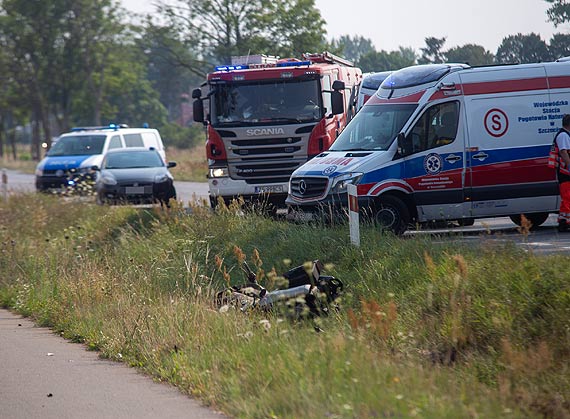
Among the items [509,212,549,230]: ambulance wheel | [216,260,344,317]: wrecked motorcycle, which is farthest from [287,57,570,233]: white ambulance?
[216,260,344,317]: wrecked motorcycle

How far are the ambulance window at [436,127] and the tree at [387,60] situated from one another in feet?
35.8

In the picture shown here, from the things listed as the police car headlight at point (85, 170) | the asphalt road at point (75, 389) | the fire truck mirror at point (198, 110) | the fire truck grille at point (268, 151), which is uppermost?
the fire truck mirror at point (198, 110)

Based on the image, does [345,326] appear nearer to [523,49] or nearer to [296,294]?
[296,294]

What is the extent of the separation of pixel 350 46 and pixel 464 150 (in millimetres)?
28456

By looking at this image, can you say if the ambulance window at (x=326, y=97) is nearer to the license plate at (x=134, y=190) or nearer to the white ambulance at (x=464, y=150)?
the white ambulance at (x=464, y=150)

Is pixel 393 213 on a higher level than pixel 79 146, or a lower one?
lower

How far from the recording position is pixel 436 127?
15.1 metres

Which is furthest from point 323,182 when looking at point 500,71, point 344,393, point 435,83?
point 344,393

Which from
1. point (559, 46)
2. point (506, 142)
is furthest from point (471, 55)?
point (506, 142)

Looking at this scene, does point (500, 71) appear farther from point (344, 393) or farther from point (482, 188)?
point (344, 393)

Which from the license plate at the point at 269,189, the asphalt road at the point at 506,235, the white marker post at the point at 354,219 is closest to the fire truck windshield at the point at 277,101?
the license plate at the point at 269,189

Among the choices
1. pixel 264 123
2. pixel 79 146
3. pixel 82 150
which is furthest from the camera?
pixel 79 146

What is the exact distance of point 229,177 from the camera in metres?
19.0

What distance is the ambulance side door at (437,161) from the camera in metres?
14.9
